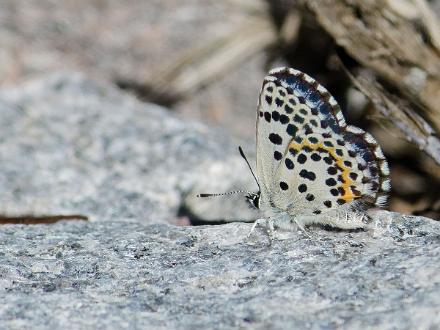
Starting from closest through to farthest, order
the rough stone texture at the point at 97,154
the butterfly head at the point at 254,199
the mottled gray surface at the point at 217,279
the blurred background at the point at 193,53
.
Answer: the mottled gray surface at the point at 217,279 < the butterfly head at the point at 254,199 < the rough stone texture at the point at 97,154 < the blurred background at the point at 193,53

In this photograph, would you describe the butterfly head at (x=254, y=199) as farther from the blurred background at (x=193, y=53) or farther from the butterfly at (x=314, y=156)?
the blurred background at (x=193, y=53)

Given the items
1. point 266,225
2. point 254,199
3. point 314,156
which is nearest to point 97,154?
point 254,199

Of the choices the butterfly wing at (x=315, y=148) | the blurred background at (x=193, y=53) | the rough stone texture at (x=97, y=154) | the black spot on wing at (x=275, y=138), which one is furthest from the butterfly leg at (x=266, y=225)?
the blurred background at (x=193, y=53)

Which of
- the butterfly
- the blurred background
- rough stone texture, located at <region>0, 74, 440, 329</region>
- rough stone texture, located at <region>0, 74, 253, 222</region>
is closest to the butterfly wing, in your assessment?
the butterfly

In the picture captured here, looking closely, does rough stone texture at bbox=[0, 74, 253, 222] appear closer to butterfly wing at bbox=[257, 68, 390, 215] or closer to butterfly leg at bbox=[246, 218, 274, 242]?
butterfly leg at bbox=[246, 218, 274, 242]

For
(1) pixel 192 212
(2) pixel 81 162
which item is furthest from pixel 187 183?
(2) pixel 81 162

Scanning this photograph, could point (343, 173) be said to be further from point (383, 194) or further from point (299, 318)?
point (299, 318)
